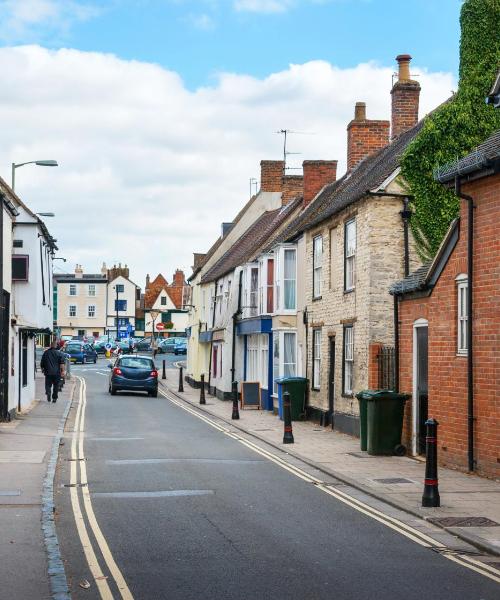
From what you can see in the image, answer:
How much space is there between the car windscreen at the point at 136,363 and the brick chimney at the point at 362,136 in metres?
12.5

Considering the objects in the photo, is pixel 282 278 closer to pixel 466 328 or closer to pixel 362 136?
pixel 362 136

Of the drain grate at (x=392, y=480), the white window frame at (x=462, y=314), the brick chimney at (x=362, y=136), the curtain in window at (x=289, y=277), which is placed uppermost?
the brick chimney at (x=362, y=136)

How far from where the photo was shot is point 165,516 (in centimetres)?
1174

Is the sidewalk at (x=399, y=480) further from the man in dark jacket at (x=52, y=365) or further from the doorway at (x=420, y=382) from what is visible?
the man in dark jacket at (x=52, y=365)

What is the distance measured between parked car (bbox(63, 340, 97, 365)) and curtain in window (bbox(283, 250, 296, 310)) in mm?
43740

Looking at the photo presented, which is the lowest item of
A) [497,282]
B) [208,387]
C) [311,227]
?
[208,387]

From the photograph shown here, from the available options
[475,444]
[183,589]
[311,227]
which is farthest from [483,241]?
[311,227]

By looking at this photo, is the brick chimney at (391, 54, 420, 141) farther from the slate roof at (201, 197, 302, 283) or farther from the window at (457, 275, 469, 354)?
A: the window at (457, 275, 469, 354)

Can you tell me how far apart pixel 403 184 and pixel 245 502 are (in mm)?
11679

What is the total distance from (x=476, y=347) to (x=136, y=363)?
2527 centimetres

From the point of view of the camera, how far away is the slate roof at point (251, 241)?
38938 millimetres

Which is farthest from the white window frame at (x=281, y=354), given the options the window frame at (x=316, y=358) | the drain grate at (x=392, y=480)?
the drain grate at (x=392, y=480)

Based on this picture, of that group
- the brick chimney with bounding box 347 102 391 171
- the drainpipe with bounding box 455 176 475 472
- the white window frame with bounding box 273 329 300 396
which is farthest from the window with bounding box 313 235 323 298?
the drainpipe with bounding box 455 176 475 472

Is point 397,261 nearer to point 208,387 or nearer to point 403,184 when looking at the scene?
point 403,184
